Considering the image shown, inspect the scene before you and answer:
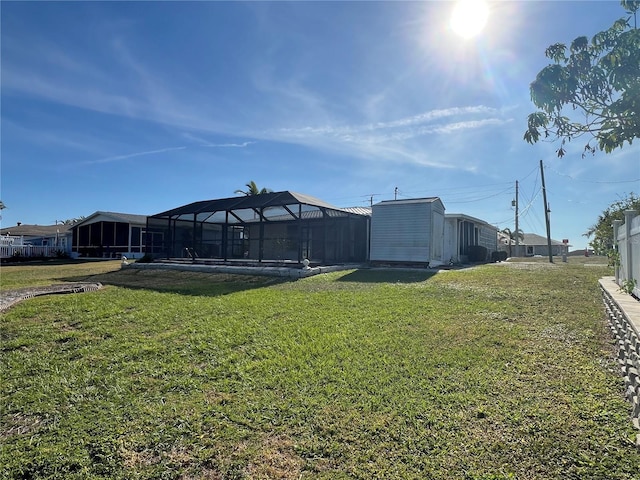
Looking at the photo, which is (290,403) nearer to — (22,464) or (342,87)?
(22,464)

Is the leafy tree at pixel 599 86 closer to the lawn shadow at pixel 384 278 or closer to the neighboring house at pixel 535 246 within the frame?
the lawn shadow at pixel 384 278

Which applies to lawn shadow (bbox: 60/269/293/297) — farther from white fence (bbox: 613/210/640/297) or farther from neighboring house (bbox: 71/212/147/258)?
neighboring house (bbox: 71/212/147/258)

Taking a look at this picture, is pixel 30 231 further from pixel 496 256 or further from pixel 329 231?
pixel 496 256

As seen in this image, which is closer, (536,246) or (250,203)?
(250,203)

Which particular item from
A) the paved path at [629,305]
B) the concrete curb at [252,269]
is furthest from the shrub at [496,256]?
the paved path at [629,305]

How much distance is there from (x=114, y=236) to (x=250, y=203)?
51.6 feet

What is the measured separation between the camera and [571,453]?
2342mm

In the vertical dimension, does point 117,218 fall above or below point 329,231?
above

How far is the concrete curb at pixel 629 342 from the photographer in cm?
277

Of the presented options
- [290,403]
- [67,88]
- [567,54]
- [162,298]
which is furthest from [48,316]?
[567,54]

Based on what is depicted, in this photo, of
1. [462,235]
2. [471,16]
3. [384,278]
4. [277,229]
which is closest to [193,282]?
[384,278]

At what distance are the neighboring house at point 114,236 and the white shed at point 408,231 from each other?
1798 cm

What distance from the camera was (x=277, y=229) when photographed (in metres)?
18.6

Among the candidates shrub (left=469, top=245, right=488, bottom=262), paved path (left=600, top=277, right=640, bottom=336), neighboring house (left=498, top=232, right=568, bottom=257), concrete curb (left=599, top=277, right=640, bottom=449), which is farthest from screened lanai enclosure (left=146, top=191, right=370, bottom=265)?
neighboring house (left=498, top=232, right=568, bottom=257)
